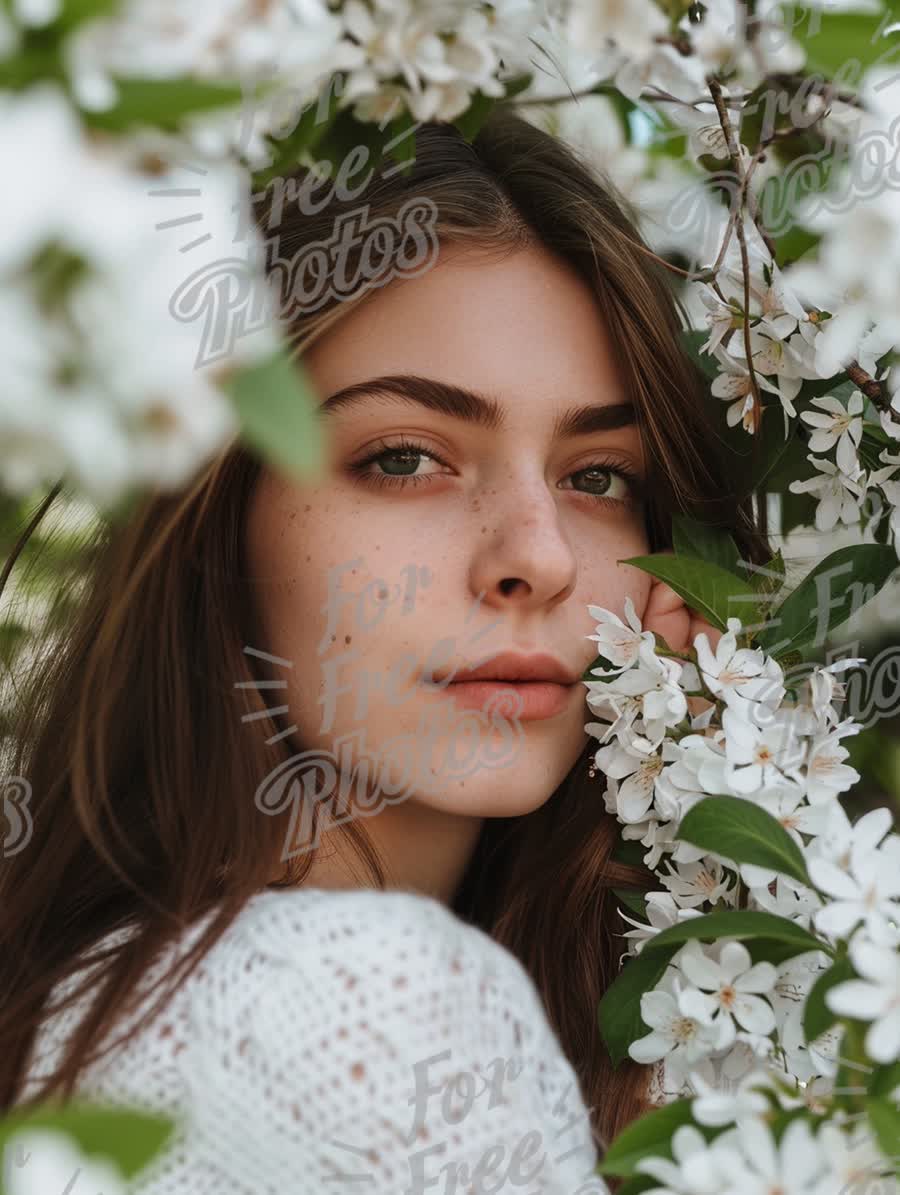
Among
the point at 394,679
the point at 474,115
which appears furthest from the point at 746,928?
the point at 474,115

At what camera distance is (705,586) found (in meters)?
1.53

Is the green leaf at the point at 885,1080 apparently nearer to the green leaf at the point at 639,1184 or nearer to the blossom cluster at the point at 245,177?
the green leaf at the point at 639,1184

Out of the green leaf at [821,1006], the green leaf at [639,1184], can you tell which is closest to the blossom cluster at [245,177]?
the green leaf at [821,1006]

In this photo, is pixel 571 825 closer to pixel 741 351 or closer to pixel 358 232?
pixel 741 351

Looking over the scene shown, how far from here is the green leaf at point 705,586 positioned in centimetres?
151

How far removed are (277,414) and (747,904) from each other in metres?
1.05

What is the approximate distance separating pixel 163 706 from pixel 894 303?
0.92 metres

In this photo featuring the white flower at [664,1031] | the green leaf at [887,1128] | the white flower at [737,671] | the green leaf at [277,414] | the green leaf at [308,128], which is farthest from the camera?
the white flower at [737,671]

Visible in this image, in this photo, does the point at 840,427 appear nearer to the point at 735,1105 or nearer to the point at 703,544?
the point at 703,544

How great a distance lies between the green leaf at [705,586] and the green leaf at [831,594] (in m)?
0.06

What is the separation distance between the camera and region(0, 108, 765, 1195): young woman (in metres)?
1.15

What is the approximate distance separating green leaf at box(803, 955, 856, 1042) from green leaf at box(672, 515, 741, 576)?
2.36 feet

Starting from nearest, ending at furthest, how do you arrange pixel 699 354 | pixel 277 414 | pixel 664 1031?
1. pixel 277 414
2. pixel 664 1031
3. pixel 699 354

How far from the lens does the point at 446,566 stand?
1444 millimetres
